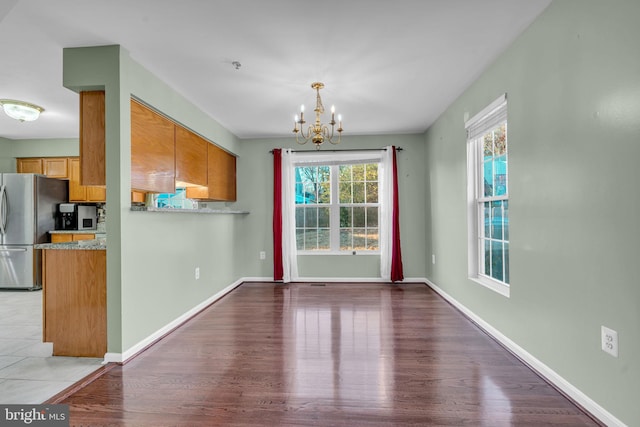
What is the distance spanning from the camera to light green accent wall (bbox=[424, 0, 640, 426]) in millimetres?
1516

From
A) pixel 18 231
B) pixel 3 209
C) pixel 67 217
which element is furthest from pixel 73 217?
pixel 3 209

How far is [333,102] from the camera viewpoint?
3627 millimetres

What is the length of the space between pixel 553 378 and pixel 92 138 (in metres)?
3.70

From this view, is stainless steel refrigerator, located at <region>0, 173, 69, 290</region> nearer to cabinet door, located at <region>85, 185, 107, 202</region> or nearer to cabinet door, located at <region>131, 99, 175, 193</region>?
cabinet door, located at <region>85, 185, 107, 202</region>

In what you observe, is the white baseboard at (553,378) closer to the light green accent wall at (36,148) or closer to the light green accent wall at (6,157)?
the light green accent wall at (36,148)

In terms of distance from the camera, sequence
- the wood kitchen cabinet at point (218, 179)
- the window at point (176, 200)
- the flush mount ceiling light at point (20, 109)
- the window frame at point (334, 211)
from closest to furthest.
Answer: the flush mount ceiling light at point (20, 109) < the window at point (176, 200) < the wood kitchen cabinet at point (218, 179) < the window frame at point (334, 211)

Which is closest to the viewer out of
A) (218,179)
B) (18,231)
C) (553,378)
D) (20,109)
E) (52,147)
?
(553,378)

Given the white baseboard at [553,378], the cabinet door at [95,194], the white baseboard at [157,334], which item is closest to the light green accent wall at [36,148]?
the cabinet door at [95,194]

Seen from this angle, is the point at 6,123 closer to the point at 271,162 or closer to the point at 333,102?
the point at 271,162

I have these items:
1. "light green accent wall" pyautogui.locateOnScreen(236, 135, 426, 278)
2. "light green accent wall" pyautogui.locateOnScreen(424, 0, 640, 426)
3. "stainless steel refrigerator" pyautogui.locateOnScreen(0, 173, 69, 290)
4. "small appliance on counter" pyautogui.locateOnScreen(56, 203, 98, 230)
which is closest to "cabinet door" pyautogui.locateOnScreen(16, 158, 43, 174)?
"stainless steel refrigerator" pyautogui.locateOnScreen(0, 173, 69, 290)

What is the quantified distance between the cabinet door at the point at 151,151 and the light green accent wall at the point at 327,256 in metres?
2.03

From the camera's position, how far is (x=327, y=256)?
523cm

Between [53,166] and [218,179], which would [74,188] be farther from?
[218,179]

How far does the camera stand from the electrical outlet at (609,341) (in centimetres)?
158
